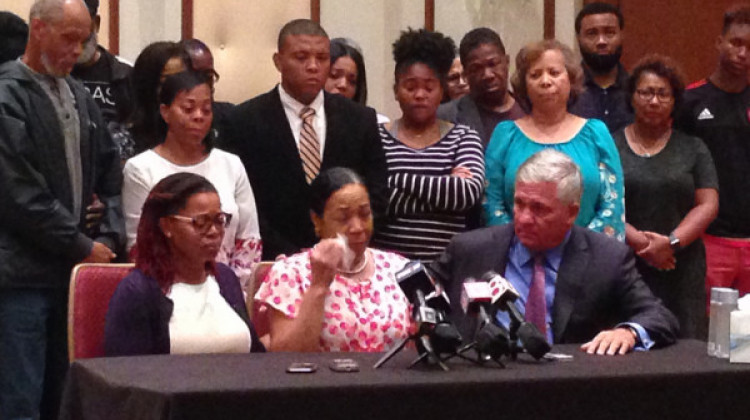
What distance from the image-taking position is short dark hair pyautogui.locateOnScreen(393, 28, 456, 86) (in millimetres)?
3867

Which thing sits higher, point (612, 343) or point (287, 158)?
point (287, 158)

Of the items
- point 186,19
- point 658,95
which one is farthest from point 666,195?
point 186,19

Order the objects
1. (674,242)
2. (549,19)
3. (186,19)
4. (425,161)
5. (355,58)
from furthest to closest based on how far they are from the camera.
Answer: (549,19) → (186,19) → (355,58) → (674,242) → (425,161)

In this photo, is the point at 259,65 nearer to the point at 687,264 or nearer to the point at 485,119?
the point at 485,119

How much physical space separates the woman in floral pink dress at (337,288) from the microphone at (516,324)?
1.38 feet

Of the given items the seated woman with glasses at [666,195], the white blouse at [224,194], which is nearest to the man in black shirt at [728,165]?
the seated woman with glasses at [666,195]

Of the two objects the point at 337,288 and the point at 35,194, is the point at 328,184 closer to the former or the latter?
the point at 337,288

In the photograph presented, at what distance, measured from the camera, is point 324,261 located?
273cm

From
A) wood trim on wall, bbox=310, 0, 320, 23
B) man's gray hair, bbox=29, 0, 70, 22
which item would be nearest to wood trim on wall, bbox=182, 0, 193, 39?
wood trim on wall, bbox=310, 0, 320, 23

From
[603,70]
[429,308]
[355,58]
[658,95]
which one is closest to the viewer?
[429,308]

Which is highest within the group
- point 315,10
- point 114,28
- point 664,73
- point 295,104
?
point 315,10

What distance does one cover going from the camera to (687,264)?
4125mm

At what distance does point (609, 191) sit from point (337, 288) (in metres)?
1.27

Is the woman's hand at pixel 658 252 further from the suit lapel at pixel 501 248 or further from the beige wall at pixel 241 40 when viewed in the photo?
the beige wall at pixel 241 40
